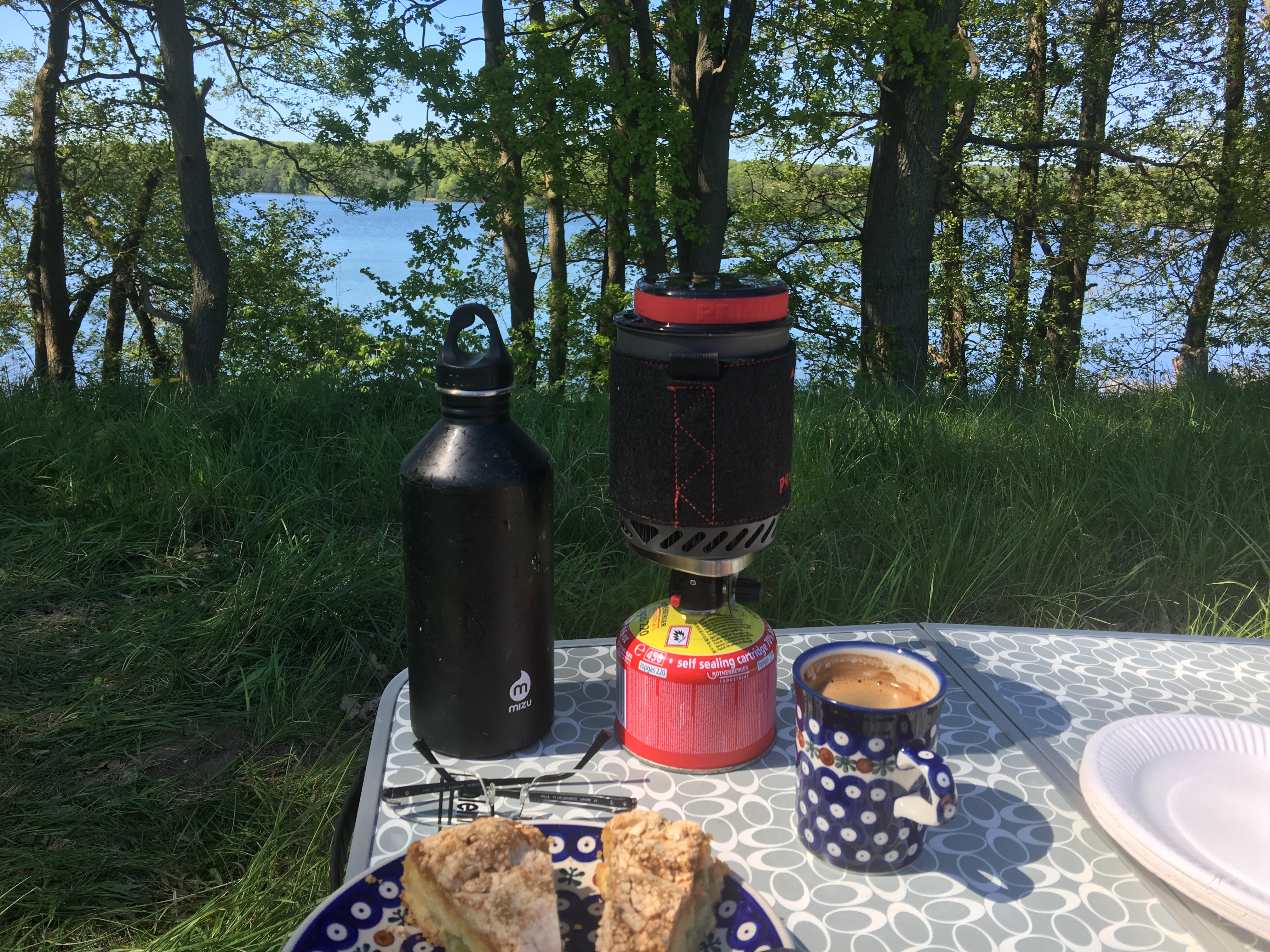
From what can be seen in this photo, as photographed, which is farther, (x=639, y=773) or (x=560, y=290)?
(x=560, y=290)

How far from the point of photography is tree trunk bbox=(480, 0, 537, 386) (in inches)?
301

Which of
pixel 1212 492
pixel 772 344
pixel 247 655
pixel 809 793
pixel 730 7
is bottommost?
pixel 247 655

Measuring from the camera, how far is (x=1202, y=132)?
10.8 m

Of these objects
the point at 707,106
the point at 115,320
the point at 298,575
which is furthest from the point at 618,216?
the point at 115,320

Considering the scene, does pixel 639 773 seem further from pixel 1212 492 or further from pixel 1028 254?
pixel 1028 254

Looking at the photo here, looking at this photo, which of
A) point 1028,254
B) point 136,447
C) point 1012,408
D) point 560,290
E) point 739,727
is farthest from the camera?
point 1028,254

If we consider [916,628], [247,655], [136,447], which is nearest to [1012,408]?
[916,628]

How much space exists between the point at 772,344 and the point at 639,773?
1.96 ft

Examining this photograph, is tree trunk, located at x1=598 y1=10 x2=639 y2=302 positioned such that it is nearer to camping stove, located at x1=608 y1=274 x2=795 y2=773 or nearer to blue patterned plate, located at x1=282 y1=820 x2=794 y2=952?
camping stove, located at x1=608 y1=274 x2=795 y2=773

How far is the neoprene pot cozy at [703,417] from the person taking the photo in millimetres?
1042

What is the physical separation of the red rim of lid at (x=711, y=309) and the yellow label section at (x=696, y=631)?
0.38 meters

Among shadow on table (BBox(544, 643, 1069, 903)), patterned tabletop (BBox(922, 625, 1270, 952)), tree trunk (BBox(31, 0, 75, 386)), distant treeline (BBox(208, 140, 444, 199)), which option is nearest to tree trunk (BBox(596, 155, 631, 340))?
distant treeline (BBox(208, 140, 444, 199))

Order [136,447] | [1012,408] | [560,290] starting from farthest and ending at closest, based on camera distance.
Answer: [560,290] → [1012,408] → [136,447]

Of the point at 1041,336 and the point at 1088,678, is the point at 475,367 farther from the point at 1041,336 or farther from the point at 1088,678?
the point at 1041,336
